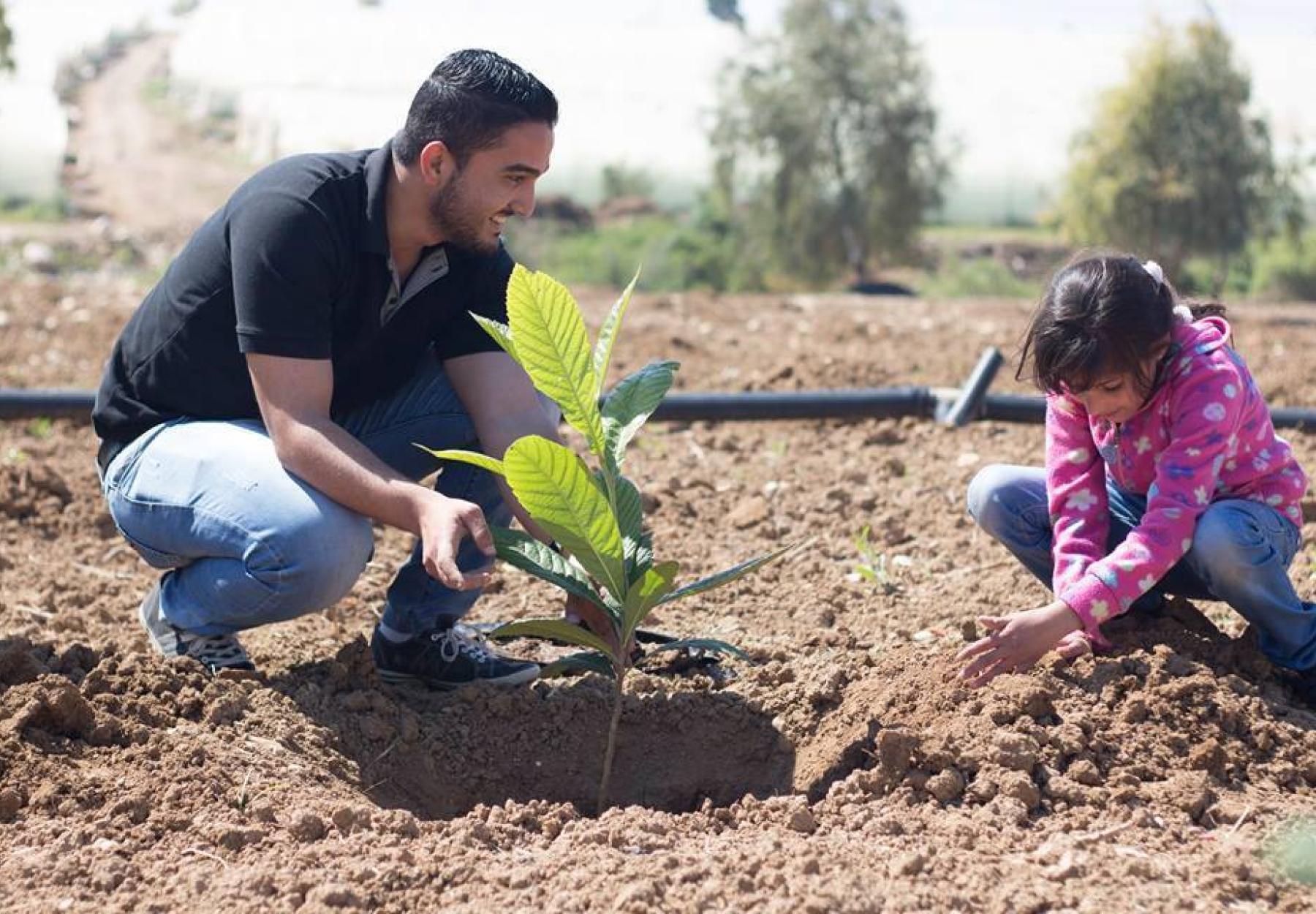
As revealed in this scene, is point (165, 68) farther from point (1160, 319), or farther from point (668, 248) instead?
point (1160, 319)

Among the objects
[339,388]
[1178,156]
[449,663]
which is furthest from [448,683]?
[1178,156]

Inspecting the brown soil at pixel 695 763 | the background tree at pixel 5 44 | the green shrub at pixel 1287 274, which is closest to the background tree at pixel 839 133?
the green shrub at pixel 1287 274

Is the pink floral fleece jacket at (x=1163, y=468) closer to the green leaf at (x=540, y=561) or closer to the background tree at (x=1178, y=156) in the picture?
the green leaf at (x=540, y=561)

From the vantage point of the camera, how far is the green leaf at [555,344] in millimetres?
2637

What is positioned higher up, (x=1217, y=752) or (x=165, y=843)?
(x=1217, y=752)

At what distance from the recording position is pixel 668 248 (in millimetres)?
18625

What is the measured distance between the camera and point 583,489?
268cm

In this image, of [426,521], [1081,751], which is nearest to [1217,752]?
[1081,751]

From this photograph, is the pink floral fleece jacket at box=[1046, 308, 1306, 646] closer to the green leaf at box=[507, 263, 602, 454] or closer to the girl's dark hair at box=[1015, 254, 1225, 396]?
the girl's dark hair at box=[1015, 254, 1225, 396]

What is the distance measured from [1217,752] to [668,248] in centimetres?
1629

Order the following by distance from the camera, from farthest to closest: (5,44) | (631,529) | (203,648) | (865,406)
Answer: (5,44) → (865,406) → (203,648) → (631,529)

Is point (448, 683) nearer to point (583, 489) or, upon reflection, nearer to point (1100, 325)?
point (583, 489)

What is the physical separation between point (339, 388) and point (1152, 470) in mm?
1659

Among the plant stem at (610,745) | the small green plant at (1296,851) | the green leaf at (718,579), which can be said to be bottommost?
the plant stem at (610,745)
